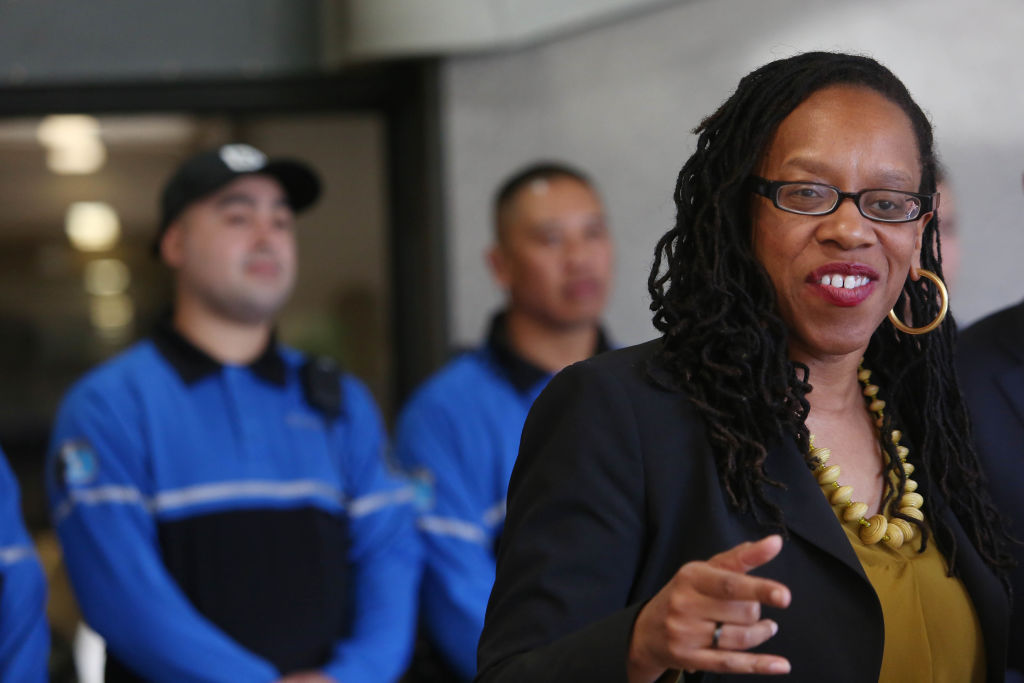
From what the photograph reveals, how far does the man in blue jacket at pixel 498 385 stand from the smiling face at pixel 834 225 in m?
1.78

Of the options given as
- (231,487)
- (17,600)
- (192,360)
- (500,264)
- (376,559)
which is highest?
(500,264)

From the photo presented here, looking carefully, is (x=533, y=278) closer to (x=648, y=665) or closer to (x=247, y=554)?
(x=247, y=554)

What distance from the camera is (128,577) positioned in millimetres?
2713

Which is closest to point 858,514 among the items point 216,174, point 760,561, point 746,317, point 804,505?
point 804,505

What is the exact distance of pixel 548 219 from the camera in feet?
11.3

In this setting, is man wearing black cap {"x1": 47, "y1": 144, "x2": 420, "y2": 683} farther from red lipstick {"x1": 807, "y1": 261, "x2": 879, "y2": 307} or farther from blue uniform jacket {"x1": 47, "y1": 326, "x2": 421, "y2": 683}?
red lipstick {"x1": 807, "y1": 261, "x2": 879, "y2": 307}

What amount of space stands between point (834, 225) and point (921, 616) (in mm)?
459

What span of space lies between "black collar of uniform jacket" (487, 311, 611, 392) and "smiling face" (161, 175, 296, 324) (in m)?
0.58

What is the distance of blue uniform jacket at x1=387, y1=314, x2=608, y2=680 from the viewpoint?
10.3ft

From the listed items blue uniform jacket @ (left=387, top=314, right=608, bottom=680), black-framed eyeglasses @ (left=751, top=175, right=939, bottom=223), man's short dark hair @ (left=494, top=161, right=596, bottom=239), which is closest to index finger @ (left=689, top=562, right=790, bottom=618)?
black-framed eyeglasses @ (left=751, top=175, right=939, bottom=223)

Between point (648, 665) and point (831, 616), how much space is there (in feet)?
0.86

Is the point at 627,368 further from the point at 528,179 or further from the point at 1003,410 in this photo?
the point at 528,179

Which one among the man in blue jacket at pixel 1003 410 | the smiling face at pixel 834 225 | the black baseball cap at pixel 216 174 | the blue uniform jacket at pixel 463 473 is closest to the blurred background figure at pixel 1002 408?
the man in blue jacket at pixel 1003 410

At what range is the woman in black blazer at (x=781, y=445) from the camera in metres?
1.34
